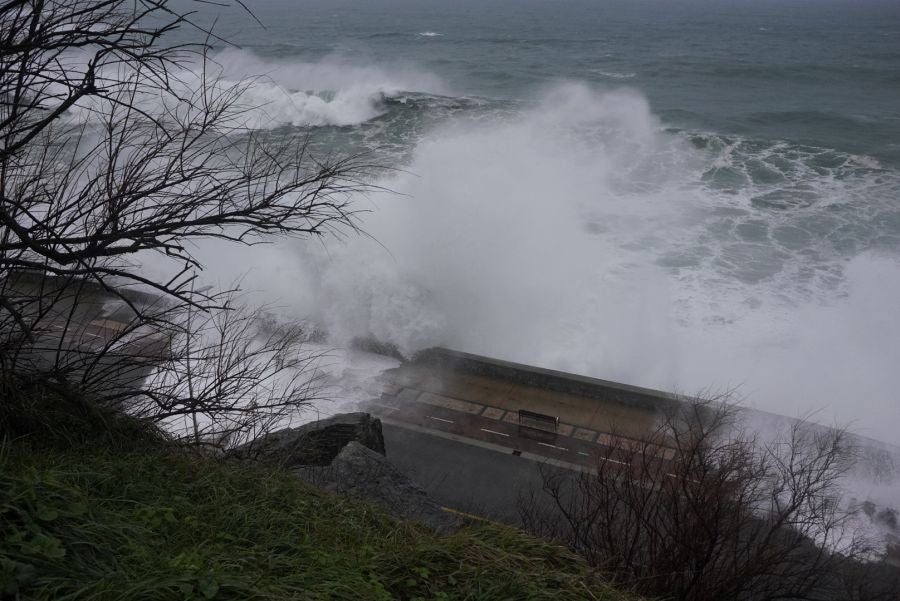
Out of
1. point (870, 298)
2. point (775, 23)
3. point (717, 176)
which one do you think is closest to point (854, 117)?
point (717, 176)

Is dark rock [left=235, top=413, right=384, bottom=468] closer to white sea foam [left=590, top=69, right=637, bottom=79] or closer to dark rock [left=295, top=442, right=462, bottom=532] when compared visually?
dark rock [left=295, top=442, right=462, bottom=532]

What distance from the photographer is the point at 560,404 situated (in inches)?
640

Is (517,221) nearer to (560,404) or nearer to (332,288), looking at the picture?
(332,288)

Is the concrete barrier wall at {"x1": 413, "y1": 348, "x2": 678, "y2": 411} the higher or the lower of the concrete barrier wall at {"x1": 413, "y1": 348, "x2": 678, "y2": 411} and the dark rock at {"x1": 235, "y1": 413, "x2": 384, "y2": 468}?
the lower

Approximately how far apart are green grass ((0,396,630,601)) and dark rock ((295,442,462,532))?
1.08 meters

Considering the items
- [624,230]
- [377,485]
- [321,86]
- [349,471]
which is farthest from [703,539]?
[321,86]

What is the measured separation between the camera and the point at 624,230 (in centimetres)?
2661

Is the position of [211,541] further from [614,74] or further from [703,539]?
[614,74]

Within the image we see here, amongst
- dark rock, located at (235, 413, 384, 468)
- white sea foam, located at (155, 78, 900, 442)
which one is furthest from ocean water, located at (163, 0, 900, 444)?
dark rock, located at (235, 413, 384, 468)

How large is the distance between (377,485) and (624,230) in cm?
2144

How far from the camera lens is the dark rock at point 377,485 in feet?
21.9

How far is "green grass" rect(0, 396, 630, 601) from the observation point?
120 inches

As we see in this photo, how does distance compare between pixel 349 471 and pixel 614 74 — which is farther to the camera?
pixel 614 74

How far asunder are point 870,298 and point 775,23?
8297 centimetres
